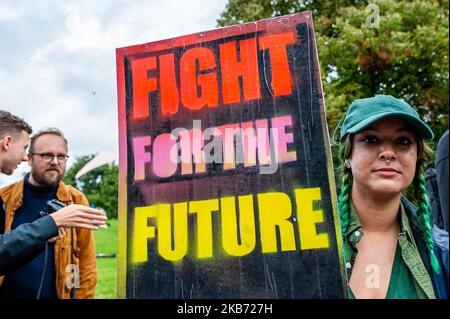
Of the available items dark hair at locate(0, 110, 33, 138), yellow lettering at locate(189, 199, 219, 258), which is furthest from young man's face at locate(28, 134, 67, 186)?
yellow lettering at locate(189, 199, 219, 258)

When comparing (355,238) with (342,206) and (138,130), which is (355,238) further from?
(138,130)

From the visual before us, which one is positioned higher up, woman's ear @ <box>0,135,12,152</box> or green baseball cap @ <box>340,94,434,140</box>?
woman's ear @ <box>0,135,12,152</box>

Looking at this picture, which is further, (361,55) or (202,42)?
(361,55)

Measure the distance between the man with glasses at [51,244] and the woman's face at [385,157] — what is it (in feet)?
4.63

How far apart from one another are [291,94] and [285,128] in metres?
0.13

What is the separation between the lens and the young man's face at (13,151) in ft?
6.75

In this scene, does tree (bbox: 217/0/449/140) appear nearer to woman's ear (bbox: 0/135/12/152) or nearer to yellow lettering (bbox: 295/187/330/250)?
yellow lettering (bbox: 295/187/330/250)

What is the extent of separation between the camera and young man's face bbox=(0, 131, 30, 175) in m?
2.06

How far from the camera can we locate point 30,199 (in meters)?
2.29

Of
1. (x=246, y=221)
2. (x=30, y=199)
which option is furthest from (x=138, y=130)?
(x=30, y=199)

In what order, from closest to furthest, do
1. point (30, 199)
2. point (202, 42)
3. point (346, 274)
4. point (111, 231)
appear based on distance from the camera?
point (346, 274), point (202, 42), point (30, 199), point (111, 231)

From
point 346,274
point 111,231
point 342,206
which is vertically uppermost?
point 111,231

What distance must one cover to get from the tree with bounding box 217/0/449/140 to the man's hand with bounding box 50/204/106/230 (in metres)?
2.96

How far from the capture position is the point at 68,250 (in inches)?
91.0
